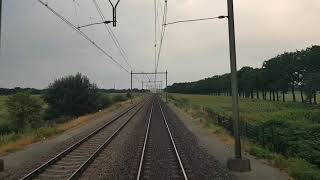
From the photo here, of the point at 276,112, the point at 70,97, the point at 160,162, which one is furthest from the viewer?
the point at 70,97

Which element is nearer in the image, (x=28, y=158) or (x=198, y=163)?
(x=198, y=163)

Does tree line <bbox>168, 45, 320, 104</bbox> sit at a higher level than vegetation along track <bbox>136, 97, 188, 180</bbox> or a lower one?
higher

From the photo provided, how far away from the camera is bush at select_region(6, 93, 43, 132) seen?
7006 centimetres

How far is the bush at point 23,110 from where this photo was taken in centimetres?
7006

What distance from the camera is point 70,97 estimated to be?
83562 mm

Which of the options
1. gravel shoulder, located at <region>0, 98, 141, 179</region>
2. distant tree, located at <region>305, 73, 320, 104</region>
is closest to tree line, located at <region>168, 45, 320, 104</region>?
distant tree, located at <region>305, 73, 320, 104</region>

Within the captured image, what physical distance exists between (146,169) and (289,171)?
5.25m

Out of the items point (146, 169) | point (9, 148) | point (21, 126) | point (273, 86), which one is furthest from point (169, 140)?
point (273, 86)

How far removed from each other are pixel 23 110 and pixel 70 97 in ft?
45.7

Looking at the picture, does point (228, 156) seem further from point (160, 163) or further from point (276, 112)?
point (276, 112)

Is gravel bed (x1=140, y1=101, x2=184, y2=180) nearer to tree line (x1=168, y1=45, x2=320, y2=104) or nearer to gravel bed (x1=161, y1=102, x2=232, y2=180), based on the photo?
gravel bed (x1=161, y1=102, x2=232, y2=180)

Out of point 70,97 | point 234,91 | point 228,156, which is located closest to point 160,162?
point 228,156

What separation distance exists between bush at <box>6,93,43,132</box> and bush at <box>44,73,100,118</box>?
11.2m

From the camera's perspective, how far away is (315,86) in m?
97.7
